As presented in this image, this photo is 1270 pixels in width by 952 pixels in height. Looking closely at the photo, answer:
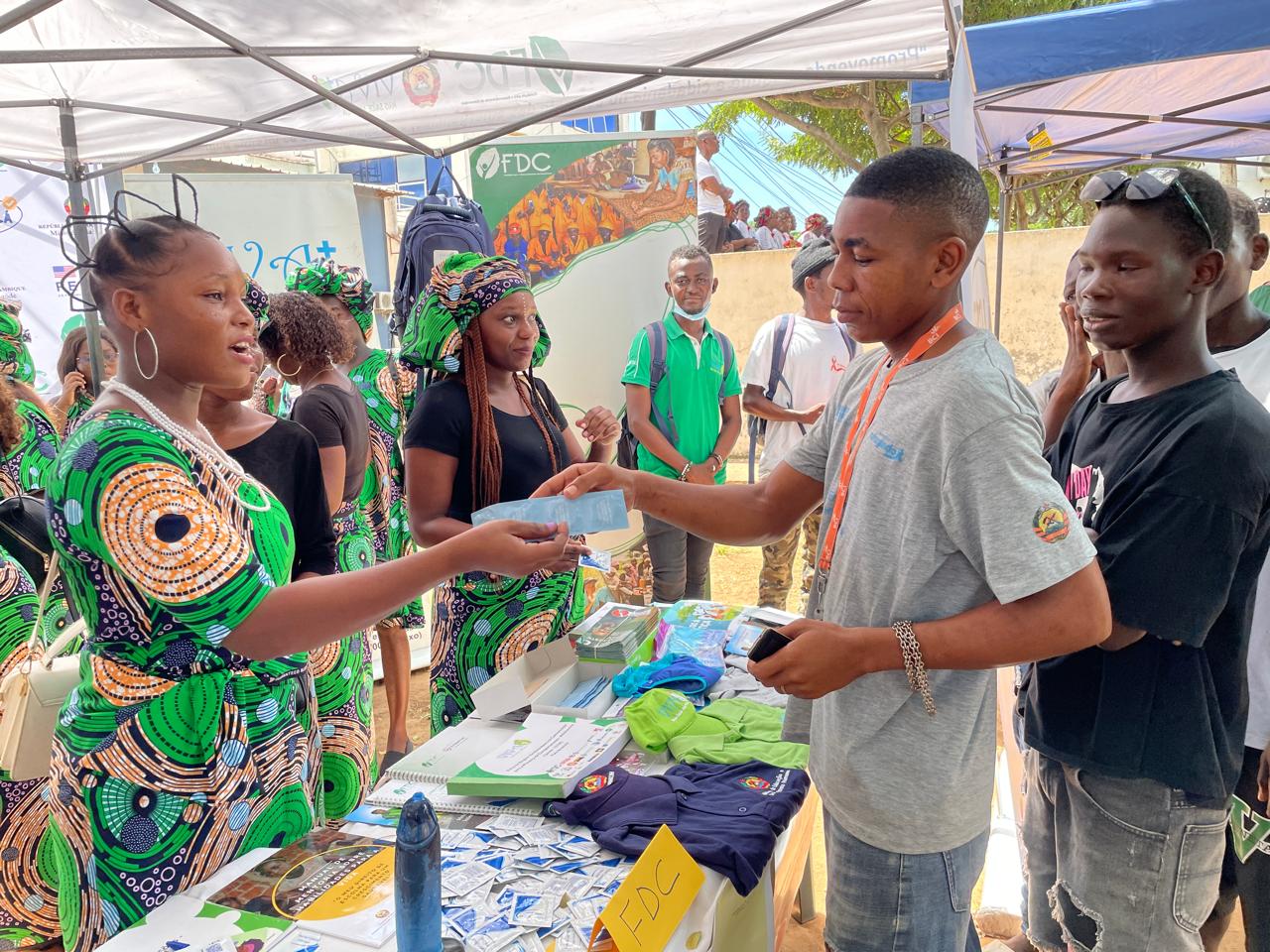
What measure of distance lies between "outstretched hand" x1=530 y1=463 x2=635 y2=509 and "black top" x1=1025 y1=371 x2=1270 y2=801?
1035 millimetres

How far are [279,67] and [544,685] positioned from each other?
2.58 metres

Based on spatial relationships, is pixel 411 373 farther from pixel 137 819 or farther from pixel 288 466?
pixel 137 819

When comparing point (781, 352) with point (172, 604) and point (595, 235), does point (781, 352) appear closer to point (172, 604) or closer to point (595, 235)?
point (595, 235)

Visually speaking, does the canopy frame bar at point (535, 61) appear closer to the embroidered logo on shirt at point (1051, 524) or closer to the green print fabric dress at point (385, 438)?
the green print fabric dress at point (385, 438)

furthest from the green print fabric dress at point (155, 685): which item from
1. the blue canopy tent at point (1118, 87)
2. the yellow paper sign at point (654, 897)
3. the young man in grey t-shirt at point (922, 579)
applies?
the blue canopy tent at point (1118, 87)

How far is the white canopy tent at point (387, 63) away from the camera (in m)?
2.96

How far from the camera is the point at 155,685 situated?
1592mm

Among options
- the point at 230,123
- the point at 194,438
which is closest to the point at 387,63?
the point at 230,123

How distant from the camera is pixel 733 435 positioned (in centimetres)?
531

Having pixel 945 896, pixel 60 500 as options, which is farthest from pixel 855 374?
pixel 60 500

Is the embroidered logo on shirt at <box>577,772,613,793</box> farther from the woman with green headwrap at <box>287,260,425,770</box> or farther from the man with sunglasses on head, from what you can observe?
the woman with green headwrap at <box>287,260,425,770</box>

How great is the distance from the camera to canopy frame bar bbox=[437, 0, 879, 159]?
120 inches

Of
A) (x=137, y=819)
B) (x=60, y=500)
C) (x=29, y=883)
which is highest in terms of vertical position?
(x=60, y=500)

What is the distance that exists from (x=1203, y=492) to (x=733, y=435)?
146 inches
